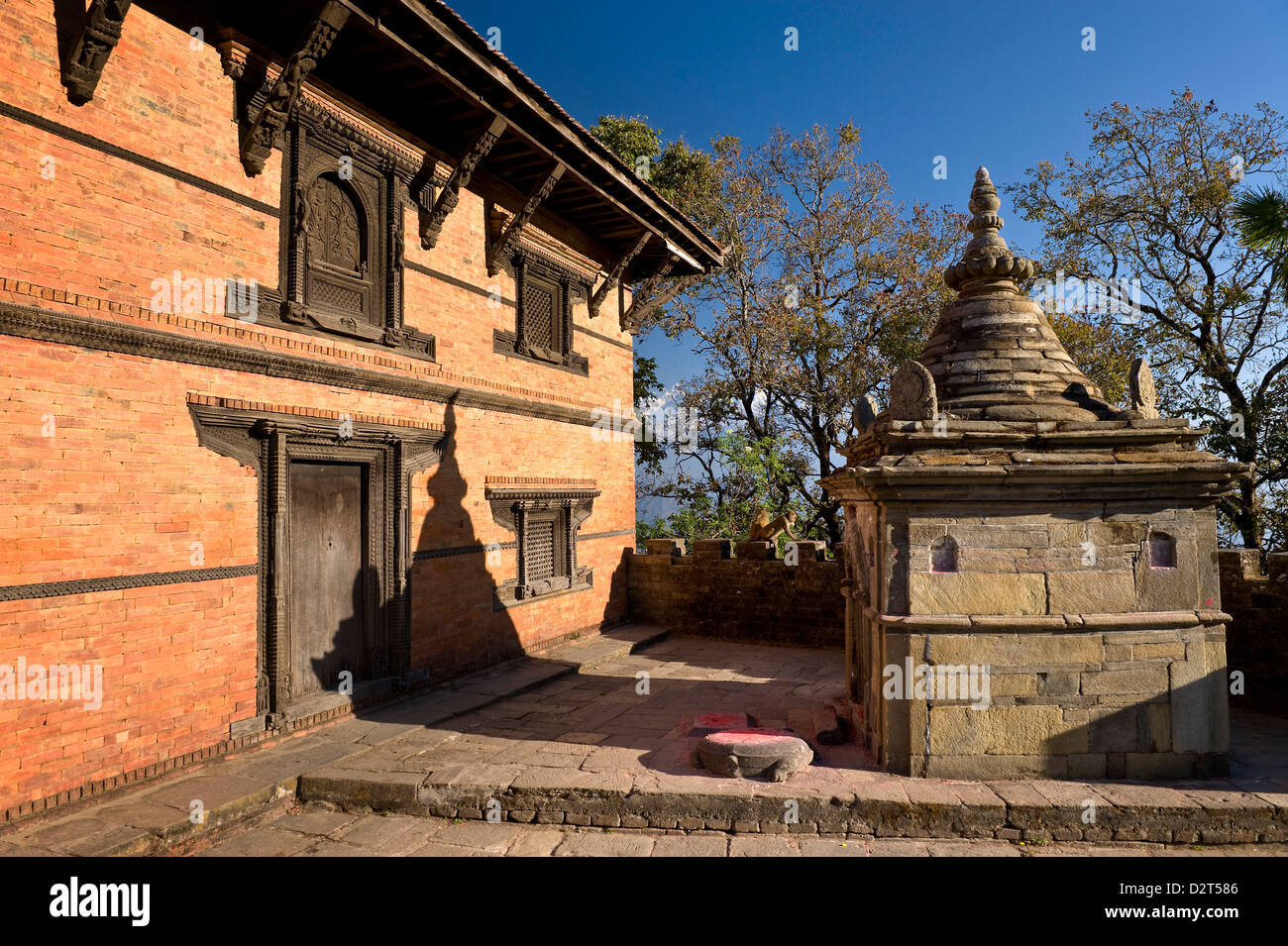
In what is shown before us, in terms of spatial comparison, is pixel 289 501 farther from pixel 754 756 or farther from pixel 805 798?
pixel 805 798

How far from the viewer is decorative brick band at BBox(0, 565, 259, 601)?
5.00 metres

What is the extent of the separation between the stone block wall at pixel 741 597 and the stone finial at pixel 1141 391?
6.47 metres

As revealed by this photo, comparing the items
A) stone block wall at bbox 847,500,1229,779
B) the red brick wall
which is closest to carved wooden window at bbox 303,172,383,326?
the red brick wall

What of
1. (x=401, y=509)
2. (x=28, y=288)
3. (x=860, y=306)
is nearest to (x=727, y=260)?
(x=860, y=306)

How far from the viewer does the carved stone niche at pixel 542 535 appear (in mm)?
10266

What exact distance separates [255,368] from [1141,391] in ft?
26.3

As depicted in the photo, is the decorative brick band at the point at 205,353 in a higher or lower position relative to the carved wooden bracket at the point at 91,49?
lower

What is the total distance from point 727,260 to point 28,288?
1683 cm

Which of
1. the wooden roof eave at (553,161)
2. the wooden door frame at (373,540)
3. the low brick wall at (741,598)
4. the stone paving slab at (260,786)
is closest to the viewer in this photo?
the stone paving slab at (260,786)

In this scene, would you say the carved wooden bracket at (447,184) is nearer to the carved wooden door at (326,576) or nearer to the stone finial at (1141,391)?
the carved wooden door at (326,576)

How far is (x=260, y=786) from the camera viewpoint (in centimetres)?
555

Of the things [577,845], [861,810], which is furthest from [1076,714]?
[577,845]

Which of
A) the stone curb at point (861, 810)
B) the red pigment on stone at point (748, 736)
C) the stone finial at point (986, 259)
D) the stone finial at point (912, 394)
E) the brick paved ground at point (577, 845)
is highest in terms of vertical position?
the stone finial at point (986, 259)

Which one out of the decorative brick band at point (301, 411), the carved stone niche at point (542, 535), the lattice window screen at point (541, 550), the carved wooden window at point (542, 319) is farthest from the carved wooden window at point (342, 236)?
the lattice window screen at point (541, 550)
